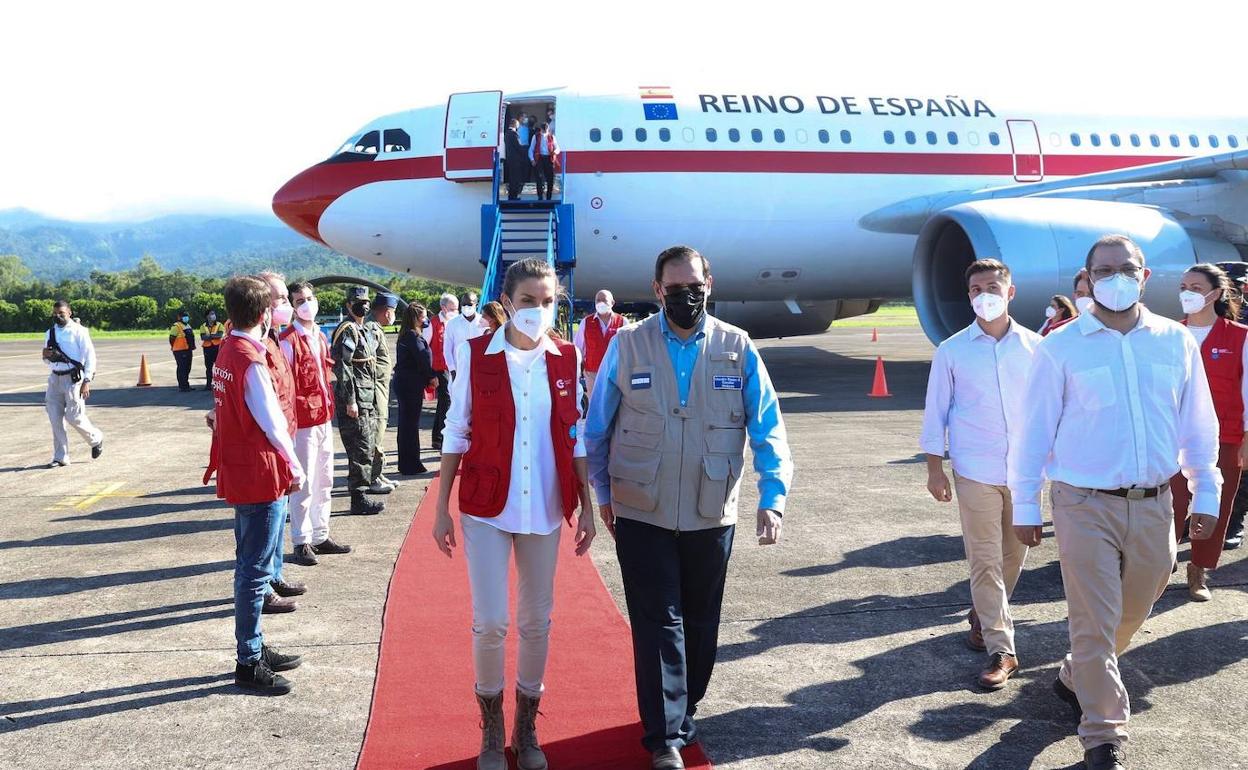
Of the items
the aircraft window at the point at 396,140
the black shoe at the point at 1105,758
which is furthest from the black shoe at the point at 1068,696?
the aircraft window at the point at 396,140

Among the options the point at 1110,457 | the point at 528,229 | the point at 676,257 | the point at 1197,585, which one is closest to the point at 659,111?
the point at 528,229

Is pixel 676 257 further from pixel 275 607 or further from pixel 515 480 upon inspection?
pixel 275 607

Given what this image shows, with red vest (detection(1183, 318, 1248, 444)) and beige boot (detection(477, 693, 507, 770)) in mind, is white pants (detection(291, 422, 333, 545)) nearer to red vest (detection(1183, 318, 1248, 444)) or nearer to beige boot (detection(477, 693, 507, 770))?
beige boot (detection(477, 693, 507, 770))

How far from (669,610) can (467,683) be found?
132 cm

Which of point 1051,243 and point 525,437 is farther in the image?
point 1051,243

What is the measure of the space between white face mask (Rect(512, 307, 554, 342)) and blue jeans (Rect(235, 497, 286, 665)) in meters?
1.72

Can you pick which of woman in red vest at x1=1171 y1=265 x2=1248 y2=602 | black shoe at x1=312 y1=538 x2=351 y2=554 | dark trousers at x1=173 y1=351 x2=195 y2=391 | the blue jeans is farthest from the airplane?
the blue jeans

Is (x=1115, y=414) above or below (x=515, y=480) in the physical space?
above

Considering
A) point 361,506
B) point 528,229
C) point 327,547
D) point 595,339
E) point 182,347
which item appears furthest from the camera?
point 182,347

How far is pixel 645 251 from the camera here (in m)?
15.6

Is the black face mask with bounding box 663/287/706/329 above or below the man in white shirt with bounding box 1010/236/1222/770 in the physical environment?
above

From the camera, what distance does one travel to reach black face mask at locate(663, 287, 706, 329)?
380 centimetres

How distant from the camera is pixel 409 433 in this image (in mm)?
9594

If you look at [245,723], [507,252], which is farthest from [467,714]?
[507,252]
